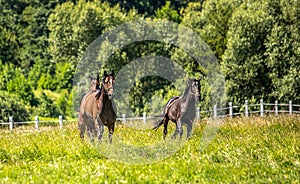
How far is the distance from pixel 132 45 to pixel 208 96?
1055 centimetres

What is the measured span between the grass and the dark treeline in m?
28.9

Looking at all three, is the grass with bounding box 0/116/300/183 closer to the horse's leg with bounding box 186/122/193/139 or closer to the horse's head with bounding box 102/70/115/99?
the horse's leg with bounding box 186/122/193/139

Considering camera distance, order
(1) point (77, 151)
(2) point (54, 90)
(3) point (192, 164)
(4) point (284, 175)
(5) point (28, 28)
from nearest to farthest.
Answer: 1. (4) point (284, 175)
2. (3) point (192, 164)
3. (1) point (77, 151)
4. (2) point (54, 90)
5. (5) point (28, 28)

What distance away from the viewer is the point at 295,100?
4459cm

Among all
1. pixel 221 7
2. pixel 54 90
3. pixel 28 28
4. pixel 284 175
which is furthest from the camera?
pixel 28 28

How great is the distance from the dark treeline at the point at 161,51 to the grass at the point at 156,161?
28.9 metres

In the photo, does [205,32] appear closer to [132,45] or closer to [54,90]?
[132,45]

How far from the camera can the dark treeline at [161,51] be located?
150 ft

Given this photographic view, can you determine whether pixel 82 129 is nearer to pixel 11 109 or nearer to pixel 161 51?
pixel 11 109

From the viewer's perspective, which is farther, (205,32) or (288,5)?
(205,32)

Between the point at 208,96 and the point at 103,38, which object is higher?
the point at 103,38

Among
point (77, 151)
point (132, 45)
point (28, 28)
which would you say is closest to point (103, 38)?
point (132, 45)

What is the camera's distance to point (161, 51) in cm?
5553

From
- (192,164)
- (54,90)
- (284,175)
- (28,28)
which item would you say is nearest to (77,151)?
(192,164)
